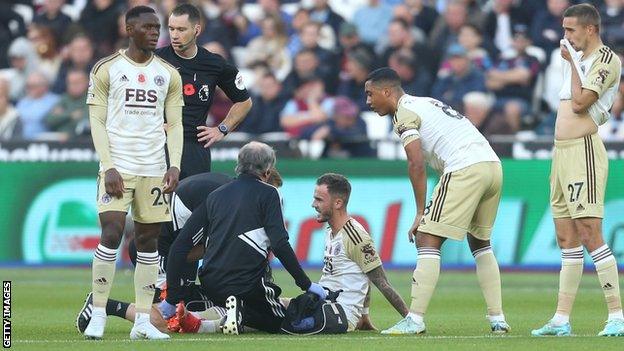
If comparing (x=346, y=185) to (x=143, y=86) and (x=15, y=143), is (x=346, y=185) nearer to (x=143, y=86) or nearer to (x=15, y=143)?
(x=143, y=86)

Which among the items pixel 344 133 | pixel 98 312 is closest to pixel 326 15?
pixel 344 133

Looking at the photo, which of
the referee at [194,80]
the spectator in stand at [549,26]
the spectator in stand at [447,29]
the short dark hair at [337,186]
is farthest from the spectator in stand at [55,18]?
the short dark hair at [337,186]

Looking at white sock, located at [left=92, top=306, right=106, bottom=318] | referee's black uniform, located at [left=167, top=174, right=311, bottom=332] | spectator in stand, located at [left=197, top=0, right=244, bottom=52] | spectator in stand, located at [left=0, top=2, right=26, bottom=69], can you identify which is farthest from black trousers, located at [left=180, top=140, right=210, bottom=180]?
Answer: spectator in stand, located at [left=0, top=2, right=26, bottom=69]

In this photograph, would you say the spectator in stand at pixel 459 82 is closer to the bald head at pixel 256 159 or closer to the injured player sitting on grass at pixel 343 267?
the injured player sitting on grass at pixel 343 267

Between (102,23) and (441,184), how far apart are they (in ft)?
49.3

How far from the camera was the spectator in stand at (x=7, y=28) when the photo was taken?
A: 2555 centimetres

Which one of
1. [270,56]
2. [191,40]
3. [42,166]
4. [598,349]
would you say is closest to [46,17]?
[270,56]

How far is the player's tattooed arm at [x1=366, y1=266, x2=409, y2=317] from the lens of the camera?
11.4 metres

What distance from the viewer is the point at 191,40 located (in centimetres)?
1268

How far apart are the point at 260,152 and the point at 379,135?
10.8 meters

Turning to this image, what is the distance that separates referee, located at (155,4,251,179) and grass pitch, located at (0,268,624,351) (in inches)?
65.5

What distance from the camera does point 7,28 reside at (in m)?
25.8

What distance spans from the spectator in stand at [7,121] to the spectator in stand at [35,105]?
0.20 metres

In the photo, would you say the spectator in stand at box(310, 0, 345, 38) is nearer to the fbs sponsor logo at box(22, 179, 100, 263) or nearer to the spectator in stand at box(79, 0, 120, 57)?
the spectator in stand at box(79, 0, 120, 57)
